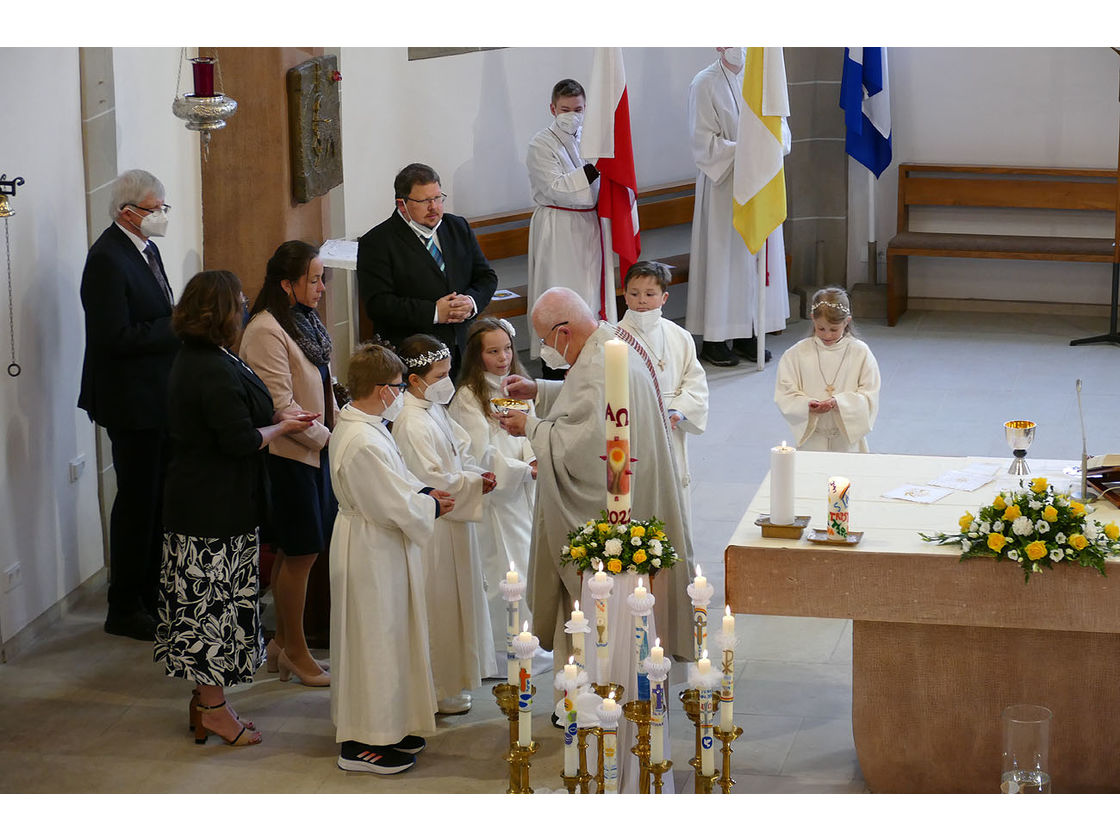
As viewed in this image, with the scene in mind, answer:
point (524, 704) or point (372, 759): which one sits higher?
point (524, 704)

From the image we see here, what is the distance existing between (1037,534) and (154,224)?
3.54 metres

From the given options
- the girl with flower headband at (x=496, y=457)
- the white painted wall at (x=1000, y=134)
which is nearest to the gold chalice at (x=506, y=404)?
the girl with flower headband at (x=496, y=457)

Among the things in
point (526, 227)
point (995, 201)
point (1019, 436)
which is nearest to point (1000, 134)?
point (995, 201)

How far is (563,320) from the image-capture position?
500 cm

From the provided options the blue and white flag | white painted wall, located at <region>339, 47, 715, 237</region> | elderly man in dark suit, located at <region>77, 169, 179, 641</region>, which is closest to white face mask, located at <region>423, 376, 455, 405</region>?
elderly man in dark suit, located at <region>77, 169, 179, 641</region>

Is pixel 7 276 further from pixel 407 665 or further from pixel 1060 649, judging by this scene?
pixel 1060 649

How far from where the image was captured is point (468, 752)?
511 centimetres

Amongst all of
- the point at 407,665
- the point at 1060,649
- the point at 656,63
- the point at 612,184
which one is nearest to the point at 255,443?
the point at 407,665

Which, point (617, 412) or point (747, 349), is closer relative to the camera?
point (617, 412)

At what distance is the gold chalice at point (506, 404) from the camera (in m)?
5.35

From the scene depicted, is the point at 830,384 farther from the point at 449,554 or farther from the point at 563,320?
the point at 449,554

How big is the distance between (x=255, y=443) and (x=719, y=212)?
5909 millimetres

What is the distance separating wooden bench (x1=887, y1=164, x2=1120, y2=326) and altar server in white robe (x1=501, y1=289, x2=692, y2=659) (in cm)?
680

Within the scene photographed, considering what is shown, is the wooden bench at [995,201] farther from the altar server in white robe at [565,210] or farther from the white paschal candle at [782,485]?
the white paschal candle at [782,485]
